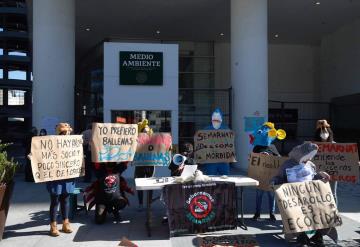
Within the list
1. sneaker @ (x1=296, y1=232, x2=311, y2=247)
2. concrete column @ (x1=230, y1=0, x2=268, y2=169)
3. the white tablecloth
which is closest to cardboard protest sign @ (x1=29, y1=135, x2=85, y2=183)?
the white tablecloth

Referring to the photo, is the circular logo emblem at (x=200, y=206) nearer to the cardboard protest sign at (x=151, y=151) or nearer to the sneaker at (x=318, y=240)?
the sneaker at (x=318, y=240)

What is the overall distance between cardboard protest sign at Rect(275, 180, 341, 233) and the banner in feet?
3.54

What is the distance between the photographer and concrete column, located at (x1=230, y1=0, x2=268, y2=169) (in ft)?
50.9

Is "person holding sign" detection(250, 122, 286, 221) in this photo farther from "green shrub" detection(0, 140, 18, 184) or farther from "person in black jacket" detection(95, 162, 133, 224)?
"green shrub" detection(0, 140, 18, 184)

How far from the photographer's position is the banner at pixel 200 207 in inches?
253

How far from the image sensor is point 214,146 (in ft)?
27.5

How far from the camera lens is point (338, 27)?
22875 millimetres

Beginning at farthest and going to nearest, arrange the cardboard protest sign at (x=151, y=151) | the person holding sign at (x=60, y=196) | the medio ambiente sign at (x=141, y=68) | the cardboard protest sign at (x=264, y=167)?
the medio ambiente sign at (x=141, y=68) < the cardboard protest sign at (x=151, y=151) < the cardboard protest sign at (x=264, y=167) < the person holding sign at (x=60, y=196)

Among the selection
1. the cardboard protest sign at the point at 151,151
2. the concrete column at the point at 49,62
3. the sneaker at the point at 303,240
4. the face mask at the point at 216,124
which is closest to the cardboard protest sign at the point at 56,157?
the cardboard protest sign at the point at 151,151

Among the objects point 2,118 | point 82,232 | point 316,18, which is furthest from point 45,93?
point 2,118

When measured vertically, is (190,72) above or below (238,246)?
above

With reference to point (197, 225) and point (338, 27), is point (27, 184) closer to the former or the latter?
point (197, 225)

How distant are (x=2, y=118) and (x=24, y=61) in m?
7.39

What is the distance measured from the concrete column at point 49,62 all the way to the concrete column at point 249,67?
6.65m
